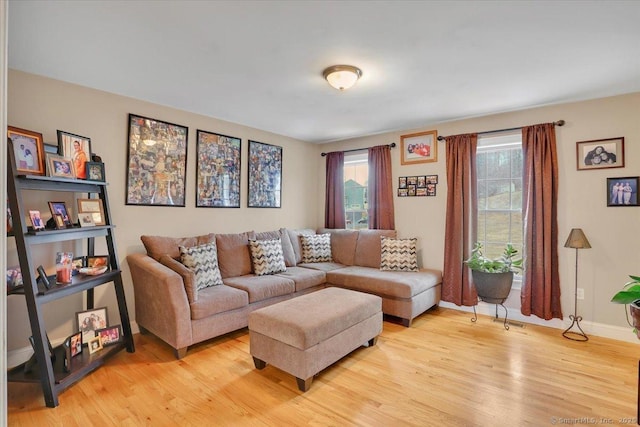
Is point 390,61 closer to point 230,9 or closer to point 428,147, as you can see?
point 230,9

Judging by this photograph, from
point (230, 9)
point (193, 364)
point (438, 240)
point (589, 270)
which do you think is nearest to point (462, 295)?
point (438, 240)

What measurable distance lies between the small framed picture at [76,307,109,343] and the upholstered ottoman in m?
1.31

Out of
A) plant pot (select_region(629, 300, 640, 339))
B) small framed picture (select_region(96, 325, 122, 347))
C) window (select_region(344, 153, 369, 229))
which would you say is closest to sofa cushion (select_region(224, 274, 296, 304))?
small framed picture (select_region(96, 325, 122, 347))

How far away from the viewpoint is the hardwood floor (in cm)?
191

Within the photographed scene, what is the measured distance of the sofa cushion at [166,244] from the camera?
10.2ft

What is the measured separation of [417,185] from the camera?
170 inches

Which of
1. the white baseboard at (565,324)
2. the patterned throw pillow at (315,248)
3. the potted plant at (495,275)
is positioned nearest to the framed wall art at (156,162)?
the patterned throw pillow at (315,248)

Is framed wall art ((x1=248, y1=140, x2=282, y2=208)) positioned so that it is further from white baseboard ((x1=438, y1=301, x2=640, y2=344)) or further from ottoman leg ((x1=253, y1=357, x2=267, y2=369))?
white baseboard ((x1=438, y1=301, x2=640, y2=344))

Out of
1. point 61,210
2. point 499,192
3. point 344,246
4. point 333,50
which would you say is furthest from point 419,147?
point 61,210

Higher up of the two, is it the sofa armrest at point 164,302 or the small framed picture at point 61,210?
the small framed picture at point 61,210

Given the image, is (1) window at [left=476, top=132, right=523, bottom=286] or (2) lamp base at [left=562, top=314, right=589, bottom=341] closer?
(2) lamp base at [left=562, top=314, right=589, bottom=341]

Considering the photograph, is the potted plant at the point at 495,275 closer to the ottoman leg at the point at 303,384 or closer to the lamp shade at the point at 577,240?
the lamp shade at the point at 577,240

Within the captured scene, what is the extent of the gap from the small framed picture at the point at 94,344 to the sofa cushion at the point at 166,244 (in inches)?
31.4

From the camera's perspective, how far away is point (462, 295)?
386cm
